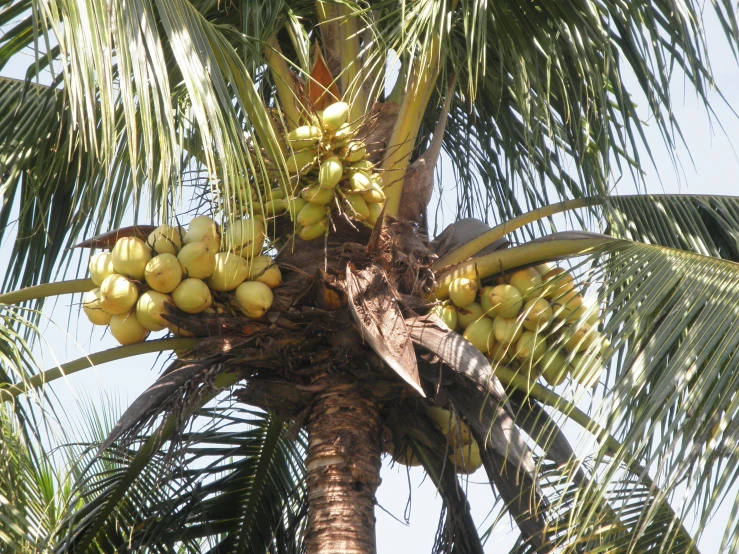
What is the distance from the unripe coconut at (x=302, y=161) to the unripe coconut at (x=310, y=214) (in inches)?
5.0

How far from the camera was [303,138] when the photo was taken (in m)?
3.24

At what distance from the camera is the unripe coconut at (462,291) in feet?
11.2

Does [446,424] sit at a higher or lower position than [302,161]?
lower

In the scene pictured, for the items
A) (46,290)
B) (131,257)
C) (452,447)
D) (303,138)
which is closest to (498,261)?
(452,447)

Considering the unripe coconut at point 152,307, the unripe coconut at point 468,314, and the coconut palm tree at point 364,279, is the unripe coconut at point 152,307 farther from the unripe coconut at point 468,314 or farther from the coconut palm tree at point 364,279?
the unripe coconut at point 468,314

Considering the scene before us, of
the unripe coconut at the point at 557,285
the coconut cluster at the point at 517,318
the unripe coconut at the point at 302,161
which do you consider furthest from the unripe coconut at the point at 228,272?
the unripe coconut at the point at 557,285

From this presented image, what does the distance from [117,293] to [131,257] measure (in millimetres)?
130

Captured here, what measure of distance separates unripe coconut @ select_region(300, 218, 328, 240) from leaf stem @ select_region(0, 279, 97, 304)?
77 cm

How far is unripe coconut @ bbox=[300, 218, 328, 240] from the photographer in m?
3.31

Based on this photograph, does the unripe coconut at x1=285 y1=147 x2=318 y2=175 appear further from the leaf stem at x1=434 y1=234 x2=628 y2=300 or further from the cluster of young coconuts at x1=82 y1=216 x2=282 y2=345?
the leaf stem at x1=434 y1=234 x2=628 y2=300

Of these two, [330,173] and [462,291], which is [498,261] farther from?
[330,173]

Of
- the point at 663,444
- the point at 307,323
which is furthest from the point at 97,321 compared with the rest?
the point at 663,444

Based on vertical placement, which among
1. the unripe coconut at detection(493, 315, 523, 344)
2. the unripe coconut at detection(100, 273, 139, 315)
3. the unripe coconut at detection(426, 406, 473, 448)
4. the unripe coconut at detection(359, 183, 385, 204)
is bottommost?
the unripe coconut at detection(426, 406, 473, 448)

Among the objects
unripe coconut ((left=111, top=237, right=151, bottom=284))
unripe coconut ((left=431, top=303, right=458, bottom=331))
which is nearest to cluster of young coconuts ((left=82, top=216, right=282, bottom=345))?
unripe coconut ((left=111, top=237, right=151, bottom=284))
